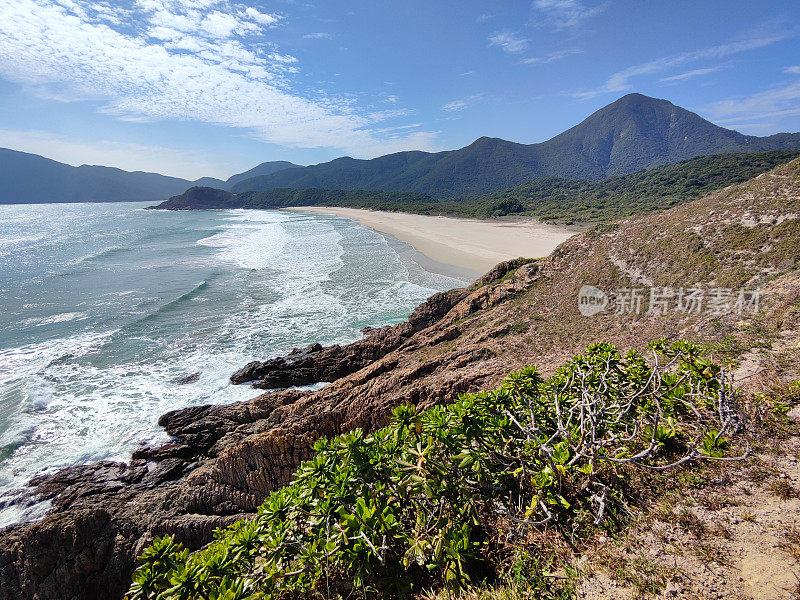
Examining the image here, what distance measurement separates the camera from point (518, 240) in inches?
1639

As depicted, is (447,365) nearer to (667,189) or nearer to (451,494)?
(451,494)

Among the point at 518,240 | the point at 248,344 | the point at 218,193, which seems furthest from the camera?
the point at 218,193

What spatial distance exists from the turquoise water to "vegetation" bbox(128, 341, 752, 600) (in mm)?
10460

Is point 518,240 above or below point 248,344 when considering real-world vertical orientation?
above

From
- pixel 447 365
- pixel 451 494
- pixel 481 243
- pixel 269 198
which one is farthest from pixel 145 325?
pixel 269 198

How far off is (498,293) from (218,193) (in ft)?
548

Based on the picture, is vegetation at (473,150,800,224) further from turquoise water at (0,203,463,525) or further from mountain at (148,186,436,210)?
mountain at (148,186,436,210)

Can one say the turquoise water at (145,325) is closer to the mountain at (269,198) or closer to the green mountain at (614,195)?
the green mountain at (614,195)

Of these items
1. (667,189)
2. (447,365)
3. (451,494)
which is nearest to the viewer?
(451,494)

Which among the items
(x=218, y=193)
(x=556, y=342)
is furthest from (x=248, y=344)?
(x=218, y=193)

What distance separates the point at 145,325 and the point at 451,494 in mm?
22766

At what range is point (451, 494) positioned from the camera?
9.77 ft

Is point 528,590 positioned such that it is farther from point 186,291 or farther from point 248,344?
point 186,291

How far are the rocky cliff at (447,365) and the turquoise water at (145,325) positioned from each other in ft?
6.39
